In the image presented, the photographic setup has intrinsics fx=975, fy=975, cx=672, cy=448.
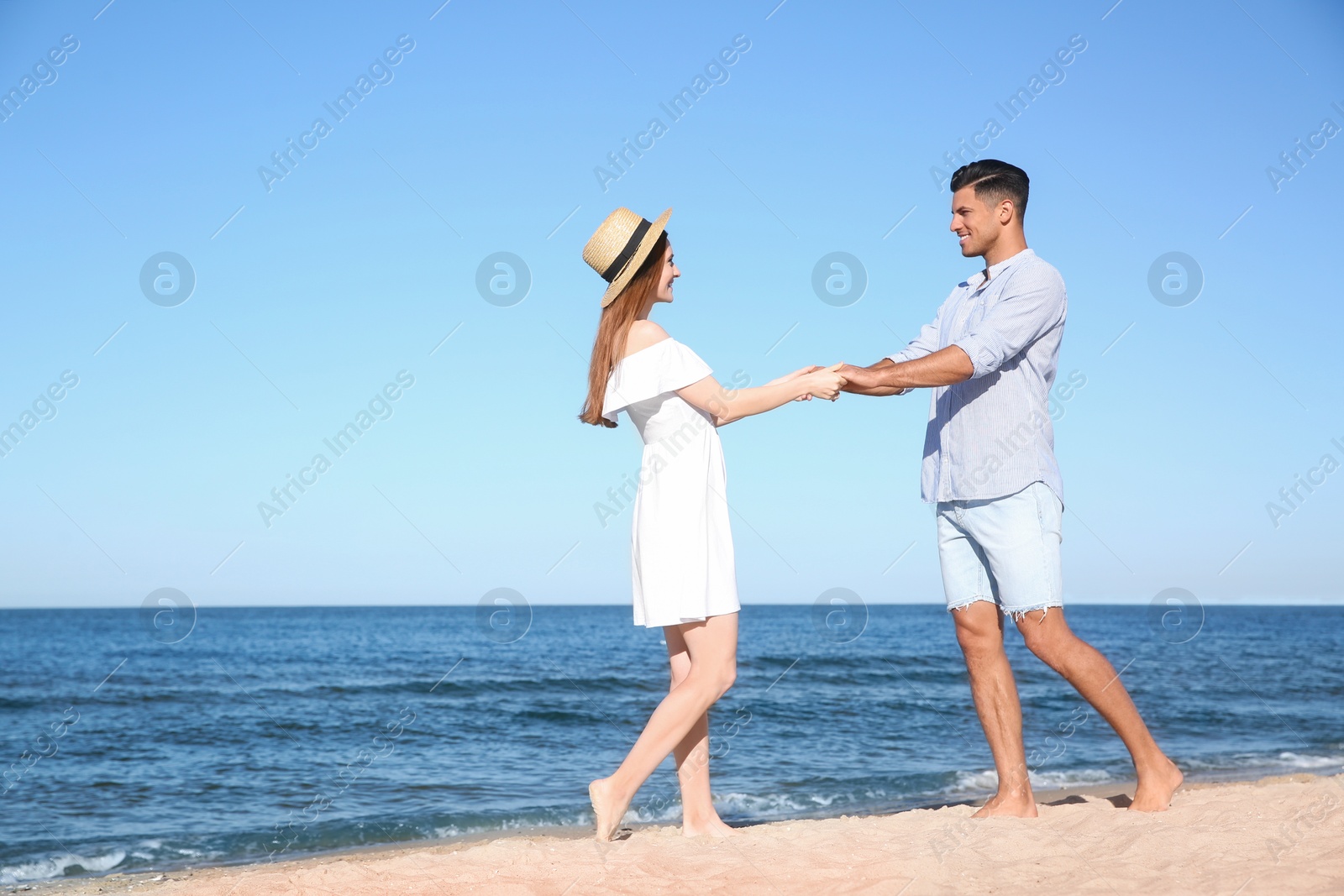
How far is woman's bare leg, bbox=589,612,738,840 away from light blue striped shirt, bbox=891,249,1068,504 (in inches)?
41.3

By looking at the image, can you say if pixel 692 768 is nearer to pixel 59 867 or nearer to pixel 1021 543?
pixel 1021 543

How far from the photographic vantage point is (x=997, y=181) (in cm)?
370

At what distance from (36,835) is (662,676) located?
1182cm

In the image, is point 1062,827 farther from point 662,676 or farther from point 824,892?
point 662,676

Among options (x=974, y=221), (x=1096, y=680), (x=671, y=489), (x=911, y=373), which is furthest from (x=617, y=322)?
(x=1096, y=680)

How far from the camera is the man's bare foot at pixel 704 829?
3408 mm

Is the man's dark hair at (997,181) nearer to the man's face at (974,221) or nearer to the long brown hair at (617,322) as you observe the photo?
the man's face at (974,221)

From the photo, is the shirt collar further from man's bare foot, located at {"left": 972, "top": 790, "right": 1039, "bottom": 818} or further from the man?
man's bare foot, located at {"left": 972, "top": 790, "right": 1039, "bottom": 818}

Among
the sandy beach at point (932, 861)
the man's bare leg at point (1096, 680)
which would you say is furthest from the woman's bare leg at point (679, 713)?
the man's bare leg at point (1096, 680)

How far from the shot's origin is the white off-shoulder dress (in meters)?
3.29

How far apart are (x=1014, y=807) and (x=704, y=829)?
45.7 inches

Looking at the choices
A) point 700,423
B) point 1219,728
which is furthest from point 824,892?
point 1219,728

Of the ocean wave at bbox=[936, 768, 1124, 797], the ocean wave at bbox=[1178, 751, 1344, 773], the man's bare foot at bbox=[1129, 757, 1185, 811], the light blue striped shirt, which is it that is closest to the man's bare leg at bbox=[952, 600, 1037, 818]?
the man's bare foot at bbox=[1129, 757, 1185, 811]

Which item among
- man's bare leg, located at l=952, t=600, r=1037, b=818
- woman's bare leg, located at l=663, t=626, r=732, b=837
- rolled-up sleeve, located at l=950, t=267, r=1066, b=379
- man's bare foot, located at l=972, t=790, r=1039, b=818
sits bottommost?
woman's bare leg, located at l=663, t=626, r=732, b=837
